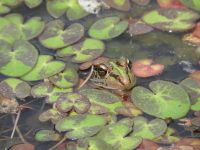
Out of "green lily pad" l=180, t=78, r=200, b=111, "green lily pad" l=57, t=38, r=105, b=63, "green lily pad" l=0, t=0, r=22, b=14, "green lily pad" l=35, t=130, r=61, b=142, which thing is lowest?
"green lily pad" l=35, t=130, r=61, b=142

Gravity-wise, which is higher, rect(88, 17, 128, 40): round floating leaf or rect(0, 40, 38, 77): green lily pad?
rect(88, 17, 128, 40): round floating leaf

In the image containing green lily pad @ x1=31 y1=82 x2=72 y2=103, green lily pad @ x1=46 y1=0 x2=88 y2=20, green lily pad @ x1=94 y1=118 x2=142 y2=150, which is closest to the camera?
green lily pad @ x1=94 y1=118 x2=142 y2=150

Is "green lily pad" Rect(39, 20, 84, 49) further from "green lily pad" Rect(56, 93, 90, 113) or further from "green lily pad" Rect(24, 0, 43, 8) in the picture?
"green lily pad" Rect(56, 93, 90, 113)

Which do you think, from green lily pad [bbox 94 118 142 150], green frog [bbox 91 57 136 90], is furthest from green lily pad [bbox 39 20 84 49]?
green lily pad [bbox 94 118 142 150]

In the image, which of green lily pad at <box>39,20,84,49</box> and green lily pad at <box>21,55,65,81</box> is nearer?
green lily pad at <box>21,55,65,81</box>

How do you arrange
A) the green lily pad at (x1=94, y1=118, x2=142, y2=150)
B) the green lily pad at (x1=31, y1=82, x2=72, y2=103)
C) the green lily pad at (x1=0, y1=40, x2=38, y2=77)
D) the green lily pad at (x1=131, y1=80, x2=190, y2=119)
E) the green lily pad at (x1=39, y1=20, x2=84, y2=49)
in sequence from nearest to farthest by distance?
the green lily pad at (x1=94, y1=118, x2=142, y2=150) < the green lily pad at (x1=131, y1=80, x2=190, y2=119) < the green lily pad at (x1=31, y1=82, x2=72, y2=103) < the green lily pad at (x1=0, y1=40, x2=38, y2=77) < the green lily pad at (x1=39, y1=20, x2=84, y2=49)

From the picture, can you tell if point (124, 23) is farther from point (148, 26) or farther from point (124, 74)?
point (124, 74)

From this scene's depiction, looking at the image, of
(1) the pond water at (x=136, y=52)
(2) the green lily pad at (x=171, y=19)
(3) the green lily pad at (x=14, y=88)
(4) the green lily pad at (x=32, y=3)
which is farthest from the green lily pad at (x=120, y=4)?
(3) the green lily pad at (x=14, y=88)

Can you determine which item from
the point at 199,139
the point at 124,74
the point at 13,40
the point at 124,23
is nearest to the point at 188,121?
the point at 199,139
